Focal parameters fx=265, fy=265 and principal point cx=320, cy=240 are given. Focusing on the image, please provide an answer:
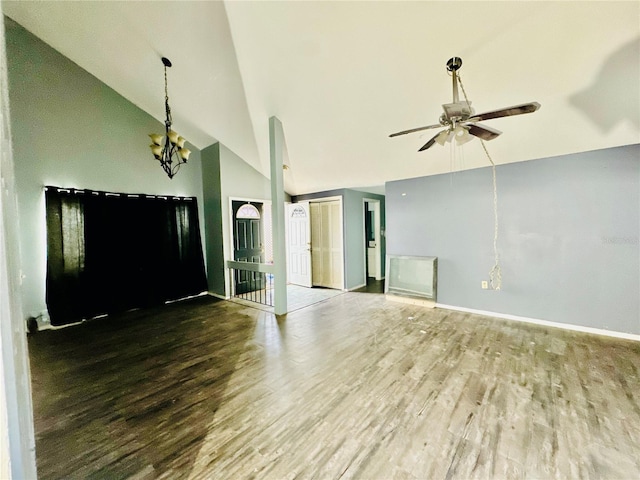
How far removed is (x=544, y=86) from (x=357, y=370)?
10.8ft

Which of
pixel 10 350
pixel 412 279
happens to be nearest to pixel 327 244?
pixel 412 279

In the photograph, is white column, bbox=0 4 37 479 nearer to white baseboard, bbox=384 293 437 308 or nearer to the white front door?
white baseboard, bbox=384 293 437 308

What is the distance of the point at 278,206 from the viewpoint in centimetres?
406

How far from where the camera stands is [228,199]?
5.22m

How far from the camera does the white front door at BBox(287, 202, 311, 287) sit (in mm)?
6168

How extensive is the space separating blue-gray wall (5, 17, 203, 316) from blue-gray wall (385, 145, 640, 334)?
509cm

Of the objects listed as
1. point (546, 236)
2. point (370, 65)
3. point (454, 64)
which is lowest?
point (546, 236)

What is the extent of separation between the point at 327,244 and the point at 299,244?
0.71 m

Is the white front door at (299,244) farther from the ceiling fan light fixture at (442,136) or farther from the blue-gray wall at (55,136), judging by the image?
the ceiling fan light fixture at (442,136)

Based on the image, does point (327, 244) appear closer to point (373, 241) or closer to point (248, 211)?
point (373, 241)

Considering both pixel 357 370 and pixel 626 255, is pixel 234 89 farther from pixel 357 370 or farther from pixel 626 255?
pixel 626 255

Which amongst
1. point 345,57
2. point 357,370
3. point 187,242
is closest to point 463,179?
point 345,57

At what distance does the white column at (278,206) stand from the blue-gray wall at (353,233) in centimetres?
199

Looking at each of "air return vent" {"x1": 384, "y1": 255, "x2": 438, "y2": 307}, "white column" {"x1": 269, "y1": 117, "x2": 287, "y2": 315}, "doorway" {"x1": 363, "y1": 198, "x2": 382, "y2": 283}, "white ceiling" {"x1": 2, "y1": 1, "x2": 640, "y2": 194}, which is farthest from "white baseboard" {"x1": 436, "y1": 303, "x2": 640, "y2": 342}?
"white column" {"x1": 269, "y1": 117, "x2": 287, "y2": 315}
